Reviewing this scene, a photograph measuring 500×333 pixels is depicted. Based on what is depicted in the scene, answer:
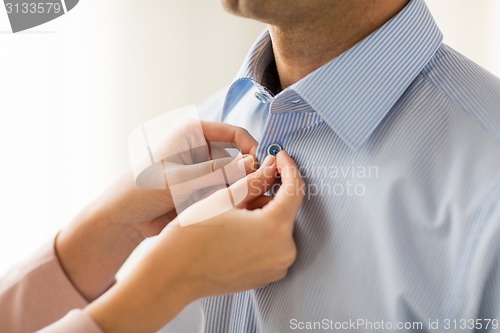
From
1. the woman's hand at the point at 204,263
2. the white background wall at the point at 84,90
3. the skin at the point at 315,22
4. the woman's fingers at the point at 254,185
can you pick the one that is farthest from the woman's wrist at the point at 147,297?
the white background wall at the point at 84,90

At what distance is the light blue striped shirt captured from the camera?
2.33 feet

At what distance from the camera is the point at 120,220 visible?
98cm

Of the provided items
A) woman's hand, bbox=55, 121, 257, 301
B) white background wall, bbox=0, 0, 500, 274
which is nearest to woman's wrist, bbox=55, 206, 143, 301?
woman's hand, bbox=55, 121, 257, 301

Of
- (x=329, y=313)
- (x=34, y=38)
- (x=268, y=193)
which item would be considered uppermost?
(x=34, y=38)

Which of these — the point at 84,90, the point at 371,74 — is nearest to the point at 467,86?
the point at 371,74

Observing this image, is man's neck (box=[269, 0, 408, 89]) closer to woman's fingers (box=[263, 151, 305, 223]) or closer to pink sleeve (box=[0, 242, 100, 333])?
woman's fingers (box=[263, 151, 305, 223])

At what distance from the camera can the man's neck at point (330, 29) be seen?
2.75 ft

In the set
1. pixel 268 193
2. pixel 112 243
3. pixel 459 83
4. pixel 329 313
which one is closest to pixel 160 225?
pixel 112 243

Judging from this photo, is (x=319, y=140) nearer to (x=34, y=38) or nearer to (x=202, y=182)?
(x=202, y=182)

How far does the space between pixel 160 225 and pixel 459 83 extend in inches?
20.1

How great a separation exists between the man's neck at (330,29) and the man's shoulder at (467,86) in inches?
4.0

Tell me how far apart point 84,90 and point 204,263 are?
122 centimetres

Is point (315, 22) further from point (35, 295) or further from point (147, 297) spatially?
point (35, 295)

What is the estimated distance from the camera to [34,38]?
67.4 inches
